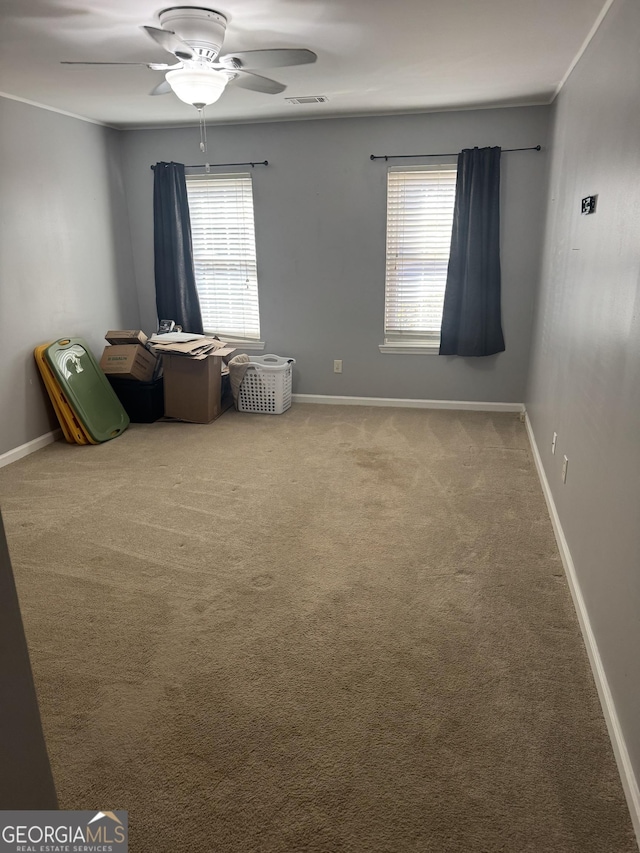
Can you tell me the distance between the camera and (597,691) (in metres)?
1.97

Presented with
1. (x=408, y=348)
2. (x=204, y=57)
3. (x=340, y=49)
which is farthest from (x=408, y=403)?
(x=204, y=57)

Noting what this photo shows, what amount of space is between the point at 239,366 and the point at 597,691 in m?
3.83

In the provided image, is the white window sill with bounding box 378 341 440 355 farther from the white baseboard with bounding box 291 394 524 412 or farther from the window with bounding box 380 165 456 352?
the white baseboard with bounding box 291 394 524 412

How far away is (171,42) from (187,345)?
247 cm

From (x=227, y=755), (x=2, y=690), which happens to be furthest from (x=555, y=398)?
(x=2, y=690)

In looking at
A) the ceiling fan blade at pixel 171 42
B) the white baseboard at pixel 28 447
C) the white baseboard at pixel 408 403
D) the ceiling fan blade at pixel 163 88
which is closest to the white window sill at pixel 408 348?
the white baseboard at pixel 408 403

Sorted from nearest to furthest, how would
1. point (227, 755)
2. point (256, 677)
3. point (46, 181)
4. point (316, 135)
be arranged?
point (227, 755)
point (256, 677)
point (46, 181)
point (316, 135)

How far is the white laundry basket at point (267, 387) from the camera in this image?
16.7 feet

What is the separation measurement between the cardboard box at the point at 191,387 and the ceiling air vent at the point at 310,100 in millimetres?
2014

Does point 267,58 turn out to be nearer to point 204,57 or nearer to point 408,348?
point 204,57

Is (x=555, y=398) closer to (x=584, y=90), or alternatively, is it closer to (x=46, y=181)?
(x=584, y=90)

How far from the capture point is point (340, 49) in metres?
3.04

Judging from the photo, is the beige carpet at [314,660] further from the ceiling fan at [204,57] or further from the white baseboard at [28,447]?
the ceiling fan at [204,57]

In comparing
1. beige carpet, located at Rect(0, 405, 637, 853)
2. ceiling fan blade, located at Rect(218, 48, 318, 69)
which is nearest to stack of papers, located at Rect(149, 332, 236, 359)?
beige carpet, located at Rect(0, 405, 637, 853)
